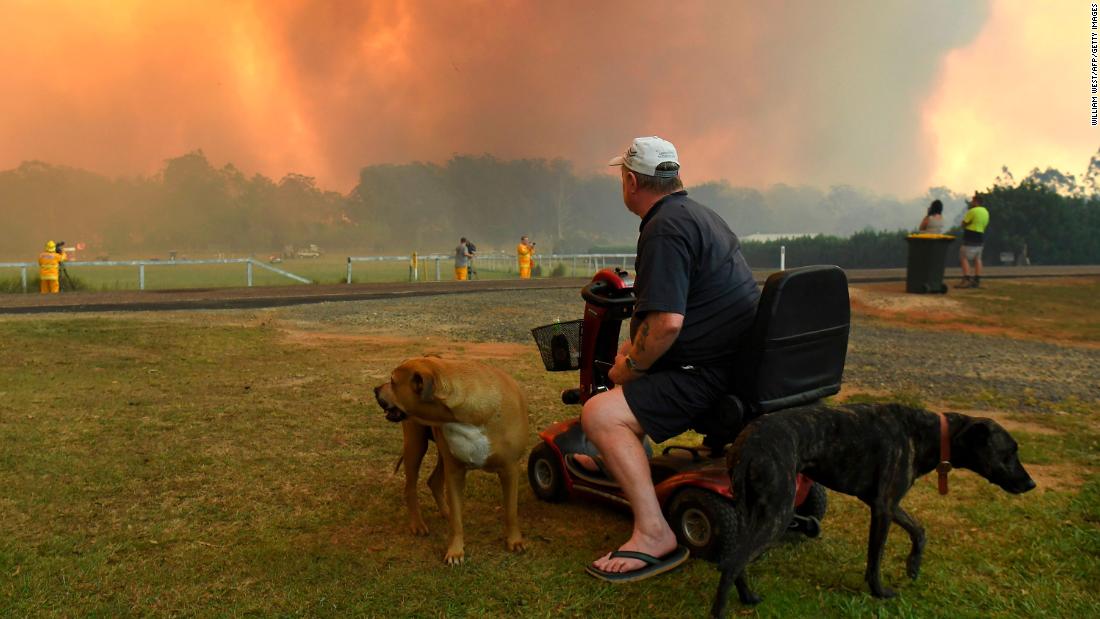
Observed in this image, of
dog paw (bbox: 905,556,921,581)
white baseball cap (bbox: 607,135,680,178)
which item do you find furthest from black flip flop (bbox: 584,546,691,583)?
white baseball cap (bbox: 607,135,680,178)

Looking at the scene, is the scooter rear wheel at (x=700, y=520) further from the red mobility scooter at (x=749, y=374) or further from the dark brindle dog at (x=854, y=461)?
the dark brindle dog at (x=854, y=461)

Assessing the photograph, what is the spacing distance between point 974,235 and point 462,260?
1718 centimetres

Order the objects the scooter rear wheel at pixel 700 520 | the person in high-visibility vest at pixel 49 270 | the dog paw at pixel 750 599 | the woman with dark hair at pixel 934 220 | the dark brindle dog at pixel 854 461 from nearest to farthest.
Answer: the dark brindle dog at pixel 854 461 < the dog paw at pixel 750 599 < the scooter rear wheel at pixel 700 520 < the woman with dark hair at pixel 934 220 < the person in high-visibility vest at pixel 49 270

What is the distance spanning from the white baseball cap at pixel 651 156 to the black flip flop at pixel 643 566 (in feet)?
5.76

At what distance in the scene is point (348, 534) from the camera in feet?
14.0

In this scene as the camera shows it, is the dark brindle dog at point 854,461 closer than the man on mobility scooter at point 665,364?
Yes

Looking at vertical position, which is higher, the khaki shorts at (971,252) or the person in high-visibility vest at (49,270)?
the khaki shorts at (971,252)

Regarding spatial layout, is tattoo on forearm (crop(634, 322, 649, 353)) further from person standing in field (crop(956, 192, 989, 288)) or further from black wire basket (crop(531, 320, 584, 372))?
person standing in field (crop(956, 192, 989, 288))

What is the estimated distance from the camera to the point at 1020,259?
123 feet

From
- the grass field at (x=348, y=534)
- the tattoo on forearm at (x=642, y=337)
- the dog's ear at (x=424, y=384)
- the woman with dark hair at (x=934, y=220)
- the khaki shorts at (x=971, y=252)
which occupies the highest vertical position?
the woman with dark hair at (x=934, y=220)

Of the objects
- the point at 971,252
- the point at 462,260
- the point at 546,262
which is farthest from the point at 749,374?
the point at 546,262

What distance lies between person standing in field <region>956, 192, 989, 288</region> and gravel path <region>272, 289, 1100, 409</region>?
6.72 meters

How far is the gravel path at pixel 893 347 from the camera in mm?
8758

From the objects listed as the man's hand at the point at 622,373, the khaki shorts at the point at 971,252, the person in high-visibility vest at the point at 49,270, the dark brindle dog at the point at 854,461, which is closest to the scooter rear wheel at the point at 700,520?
the dark brindle dog at the point at 854,461
